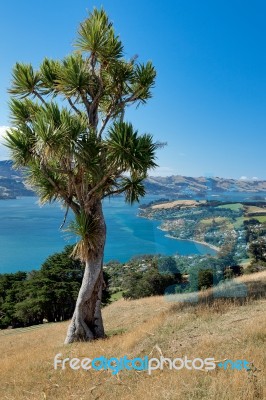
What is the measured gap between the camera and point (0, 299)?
35688 mm

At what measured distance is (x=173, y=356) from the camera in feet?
18.0

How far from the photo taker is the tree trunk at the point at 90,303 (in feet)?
30.0

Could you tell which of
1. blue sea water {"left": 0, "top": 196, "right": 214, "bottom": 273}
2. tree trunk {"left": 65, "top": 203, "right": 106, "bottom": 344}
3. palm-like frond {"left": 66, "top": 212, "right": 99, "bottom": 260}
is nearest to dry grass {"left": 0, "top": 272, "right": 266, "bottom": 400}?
tree trunk {"left": 65, "top": 203, "right": 106, "bottom": 344}

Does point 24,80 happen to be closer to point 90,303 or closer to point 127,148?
point 127,148

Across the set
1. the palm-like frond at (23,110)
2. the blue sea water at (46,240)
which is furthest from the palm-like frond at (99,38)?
the blue sea water at (46,240)

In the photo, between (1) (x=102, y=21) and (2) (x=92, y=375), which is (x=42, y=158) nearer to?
(1) (x=102, y=21)

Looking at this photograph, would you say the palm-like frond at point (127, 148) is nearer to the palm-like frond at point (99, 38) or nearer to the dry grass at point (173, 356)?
the palm-like frond at point (99, 38)

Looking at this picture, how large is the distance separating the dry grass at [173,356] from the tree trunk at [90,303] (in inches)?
28.6

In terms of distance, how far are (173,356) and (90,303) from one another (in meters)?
4.29

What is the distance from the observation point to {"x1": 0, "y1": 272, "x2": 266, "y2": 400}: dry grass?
412 centimetres

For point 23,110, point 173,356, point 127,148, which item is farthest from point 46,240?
point 173,356

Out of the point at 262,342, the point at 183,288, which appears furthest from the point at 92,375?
the point at 183,288

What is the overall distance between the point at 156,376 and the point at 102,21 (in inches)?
337

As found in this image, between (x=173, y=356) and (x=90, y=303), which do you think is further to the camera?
(x=90, y=303)
